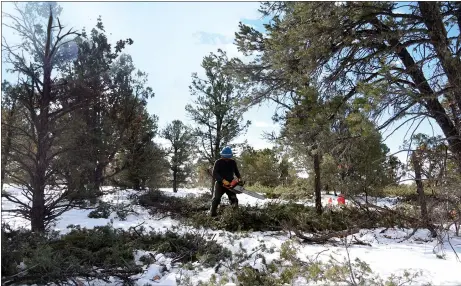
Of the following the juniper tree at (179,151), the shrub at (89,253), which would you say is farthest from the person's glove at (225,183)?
the juniper tree at (179,151)

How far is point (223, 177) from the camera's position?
8703 millimetres

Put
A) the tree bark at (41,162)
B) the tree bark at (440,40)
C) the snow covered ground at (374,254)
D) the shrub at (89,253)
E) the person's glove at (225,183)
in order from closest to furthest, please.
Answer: the shrub at (89,253), the snow covered ground at (374,254), the tree bark at (440,40), the tree bark at (41,162), the person's glove at (225,183)

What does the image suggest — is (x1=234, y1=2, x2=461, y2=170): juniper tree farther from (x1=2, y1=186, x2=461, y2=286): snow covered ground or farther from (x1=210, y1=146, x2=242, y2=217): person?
(x1=210, y1=146, x2=242, y2=217): person

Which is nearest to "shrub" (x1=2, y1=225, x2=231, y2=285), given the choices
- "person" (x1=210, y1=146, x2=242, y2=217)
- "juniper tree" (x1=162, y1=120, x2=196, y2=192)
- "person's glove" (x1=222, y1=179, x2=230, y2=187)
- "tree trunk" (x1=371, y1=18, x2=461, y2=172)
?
"person" (x1=210, y1=146, x2=242, y2=217)

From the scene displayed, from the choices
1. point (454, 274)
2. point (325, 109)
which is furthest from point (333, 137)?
point (454, 274)

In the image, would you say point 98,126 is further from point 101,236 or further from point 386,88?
point 386,88

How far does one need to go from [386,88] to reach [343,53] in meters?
1.71

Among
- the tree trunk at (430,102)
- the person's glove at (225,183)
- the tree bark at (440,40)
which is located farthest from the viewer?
the person's glove at (225,183)

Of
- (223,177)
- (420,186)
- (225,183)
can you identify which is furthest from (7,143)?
(420,186)

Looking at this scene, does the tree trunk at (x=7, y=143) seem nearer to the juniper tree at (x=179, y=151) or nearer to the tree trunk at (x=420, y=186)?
the tree trunk at (x=420, y=186)

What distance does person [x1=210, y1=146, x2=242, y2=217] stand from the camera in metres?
8.57

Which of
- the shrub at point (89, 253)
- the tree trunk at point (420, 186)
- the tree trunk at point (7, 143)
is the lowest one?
the shrub at point (89, 253)

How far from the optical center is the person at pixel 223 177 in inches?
337

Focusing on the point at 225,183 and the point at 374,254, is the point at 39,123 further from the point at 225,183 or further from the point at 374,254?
the point at 374,254
